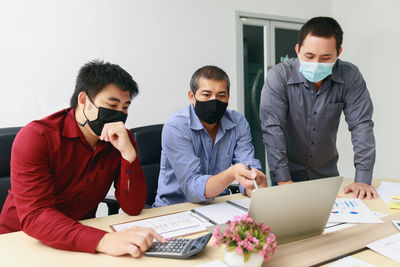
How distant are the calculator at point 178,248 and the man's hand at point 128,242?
0.02 metres

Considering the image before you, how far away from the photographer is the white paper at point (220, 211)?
1.19 metres

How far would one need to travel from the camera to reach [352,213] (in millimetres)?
1251

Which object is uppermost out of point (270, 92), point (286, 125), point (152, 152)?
point (270, 92)

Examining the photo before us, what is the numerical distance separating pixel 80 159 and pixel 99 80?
342mm

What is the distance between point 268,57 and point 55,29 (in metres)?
2.17

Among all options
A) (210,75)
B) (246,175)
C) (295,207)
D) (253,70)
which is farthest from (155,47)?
(295,207)

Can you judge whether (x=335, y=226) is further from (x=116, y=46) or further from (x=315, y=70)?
(x=116, y=46)

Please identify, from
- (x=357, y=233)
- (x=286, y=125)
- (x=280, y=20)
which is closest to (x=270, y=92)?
(x=286, y=125)

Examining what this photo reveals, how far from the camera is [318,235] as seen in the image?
1.03 meters

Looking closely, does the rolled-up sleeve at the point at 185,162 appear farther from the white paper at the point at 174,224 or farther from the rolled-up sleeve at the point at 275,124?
the rolled-up sleeve at the point at 275,124

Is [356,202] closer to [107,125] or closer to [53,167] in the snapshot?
[107,125]

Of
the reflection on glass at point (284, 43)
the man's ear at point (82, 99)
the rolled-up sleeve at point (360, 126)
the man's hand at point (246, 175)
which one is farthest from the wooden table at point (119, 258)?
the reflection on glass at point (284, 43)

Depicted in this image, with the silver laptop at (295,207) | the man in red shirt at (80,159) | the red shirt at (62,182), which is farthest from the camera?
the man in red shirt at (80,159)

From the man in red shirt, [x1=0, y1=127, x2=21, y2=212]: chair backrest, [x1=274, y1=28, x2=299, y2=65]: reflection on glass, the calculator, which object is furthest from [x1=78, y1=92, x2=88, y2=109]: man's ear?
[x1=274, y1=28, x2=299, y2=65]: reflection on glass
